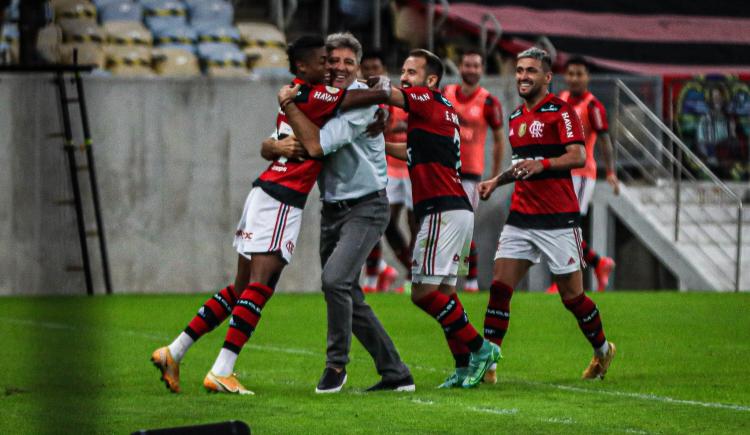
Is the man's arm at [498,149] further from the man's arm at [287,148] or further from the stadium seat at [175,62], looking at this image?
the man's arm at [287,148]

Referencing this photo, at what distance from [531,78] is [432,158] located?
844mm

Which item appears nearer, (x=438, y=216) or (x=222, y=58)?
(x=438, y=216)

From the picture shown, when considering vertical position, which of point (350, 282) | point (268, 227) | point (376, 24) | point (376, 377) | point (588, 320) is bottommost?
point (376, 377)

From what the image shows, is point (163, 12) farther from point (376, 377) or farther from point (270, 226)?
point (270, 226)

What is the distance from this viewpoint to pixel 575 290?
887 centimetres

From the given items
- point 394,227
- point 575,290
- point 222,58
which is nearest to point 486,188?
point 575,290

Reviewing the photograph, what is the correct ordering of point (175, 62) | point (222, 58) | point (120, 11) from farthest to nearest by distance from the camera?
point (120, 11) → point (222, 58) → point (175, 62)

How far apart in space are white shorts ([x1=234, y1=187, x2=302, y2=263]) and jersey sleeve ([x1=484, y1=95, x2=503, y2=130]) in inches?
273

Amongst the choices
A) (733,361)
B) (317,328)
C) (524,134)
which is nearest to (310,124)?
(524,134)

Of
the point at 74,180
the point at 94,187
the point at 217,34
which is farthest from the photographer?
the point at 217,34

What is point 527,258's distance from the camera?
8945 mm

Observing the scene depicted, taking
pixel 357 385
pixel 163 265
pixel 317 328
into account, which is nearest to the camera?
pixel 357 385

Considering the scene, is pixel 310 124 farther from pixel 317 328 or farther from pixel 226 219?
pixel 226 219

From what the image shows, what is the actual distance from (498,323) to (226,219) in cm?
876
